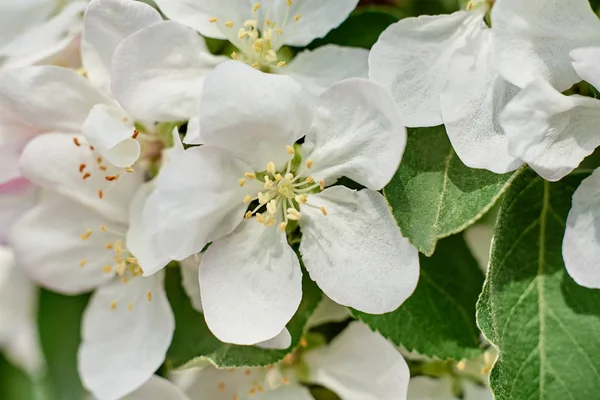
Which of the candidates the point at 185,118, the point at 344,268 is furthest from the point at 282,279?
the point at 185,118

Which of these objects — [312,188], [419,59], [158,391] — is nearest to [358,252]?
[312,188]

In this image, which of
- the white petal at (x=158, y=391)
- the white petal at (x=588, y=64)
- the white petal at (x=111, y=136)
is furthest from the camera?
the white petal at (x=158, y=391)

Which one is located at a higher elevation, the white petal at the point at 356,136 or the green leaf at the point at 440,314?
the white petal at the point at 356,136

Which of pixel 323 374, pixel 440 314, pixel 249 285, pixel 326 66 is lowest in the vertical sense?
pixel 323 374

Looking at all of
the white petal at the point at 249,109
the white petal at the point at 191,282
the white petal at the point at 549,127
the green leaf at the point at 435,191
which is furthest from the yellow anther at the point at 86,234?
the white petal at the point at 549,127

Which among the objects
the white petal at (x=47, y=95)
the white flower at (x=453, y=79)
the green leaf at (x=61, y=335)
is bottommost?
the green leaf at (x=61, y=335)

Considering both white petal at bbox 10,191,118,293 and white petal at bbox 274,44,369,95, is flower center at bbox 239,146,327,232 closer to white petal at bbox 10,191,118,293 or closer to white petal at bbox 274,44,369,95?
white petal at bbox 274,44,369,95

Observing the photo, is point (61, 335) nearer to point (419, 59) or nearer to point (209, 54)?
point (209, 54)

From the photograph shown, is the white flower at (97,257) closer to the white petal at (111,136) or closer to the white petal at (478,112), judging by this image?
the white petal at (111,136)
